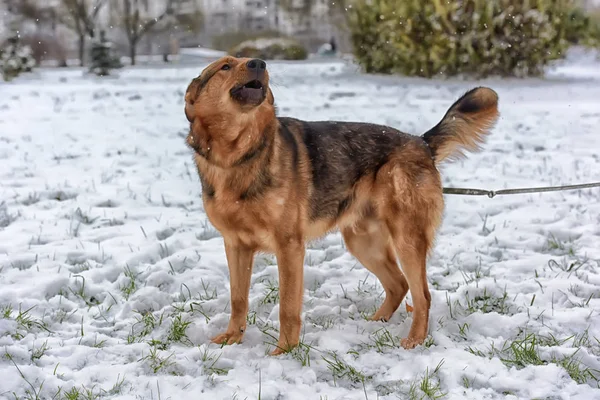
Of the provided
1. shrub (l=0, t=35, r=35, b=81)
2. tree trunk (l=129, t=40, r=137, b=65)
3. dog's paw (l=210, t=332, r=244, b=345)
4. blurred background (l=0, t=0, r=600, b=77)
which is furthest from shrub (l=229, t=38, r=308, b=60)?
dog's paw (l=210, t=332, r=244, b=345)

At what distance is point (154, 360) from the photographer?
3287 millimetres

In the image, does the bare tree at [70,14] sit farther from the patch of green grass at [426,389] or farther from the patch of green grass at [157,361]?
the patch of green grass at [426,389]

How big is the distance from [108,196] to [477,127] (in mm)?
4254

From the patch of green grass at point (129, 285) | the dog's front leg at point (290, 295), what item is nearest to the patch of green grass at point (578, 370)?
the dog's front leg at point (290, 295)

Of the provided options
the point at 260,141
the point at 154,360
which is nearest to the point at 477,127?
the point at 260,141

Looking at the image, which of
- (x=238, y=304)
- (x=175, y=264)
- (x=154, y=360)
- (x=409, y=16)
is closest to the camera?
(x=154, y=360)

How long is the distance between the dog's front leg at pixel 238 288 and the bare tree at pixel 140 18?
22.1m

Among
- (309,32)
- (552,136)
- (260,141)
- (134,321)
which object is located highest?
(309,32)

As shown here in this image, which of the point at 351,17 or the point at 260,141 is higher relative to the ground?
the point at 351,17

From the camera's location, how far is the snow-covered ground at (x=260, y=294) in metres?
3.10

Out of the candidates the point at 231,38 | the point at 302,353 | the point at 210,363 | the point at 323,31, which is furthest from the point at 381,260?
the point at 323,31

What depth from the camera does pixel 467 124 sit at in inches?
158

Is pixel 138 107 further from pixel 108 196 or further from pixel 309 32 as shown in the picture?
pixel 309 32

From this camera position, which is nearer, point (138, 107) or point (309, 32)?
point (138, 107)
